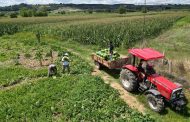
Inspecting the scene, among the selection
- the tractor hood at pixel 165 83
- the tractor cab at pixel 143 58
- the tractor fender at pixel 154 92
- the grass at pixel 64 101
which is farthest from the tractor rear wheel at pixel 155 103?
the tractor cab at pixel 143 58

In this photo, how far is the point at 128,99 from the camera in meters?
14.1

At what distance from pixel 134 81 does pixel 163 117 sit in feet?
9.22

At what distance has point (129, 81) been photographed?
→ 1462 cm

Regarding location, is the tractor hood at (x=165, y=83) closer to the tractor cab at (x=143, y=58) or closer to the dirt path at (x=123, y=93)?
the tractor cab at (x=143, y=58)

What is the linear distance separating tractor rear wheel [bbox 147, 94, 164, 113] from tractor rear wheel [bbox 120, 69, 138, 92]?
5.23 feet

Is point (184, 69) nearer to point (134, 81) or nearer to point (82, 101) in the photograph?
point (134, 81)

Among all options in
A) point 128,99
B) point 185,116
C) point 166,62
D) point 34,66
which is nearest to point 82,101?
point 128,99

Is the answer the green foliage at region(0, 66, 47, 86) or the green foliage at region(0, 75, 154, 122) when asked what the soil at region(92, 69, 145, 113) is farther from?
the green foliage at region(0, 66, 47, 86)

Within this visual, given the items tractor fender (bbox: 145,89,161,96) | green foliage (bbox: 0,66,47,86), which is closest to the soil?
tractor fender (bbox: 145,89,161,96)

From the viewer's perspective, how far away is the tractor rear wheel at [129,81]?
566 inches

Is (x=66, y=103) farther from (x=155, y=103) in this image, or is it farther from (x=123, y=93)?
(x=155, y=103)

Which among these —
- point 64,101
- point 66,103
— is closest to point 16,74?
point 64,101

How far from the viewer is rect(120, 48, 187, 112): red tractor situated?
12.3 meters

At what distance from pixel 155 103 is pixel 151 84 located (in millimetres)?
1237
